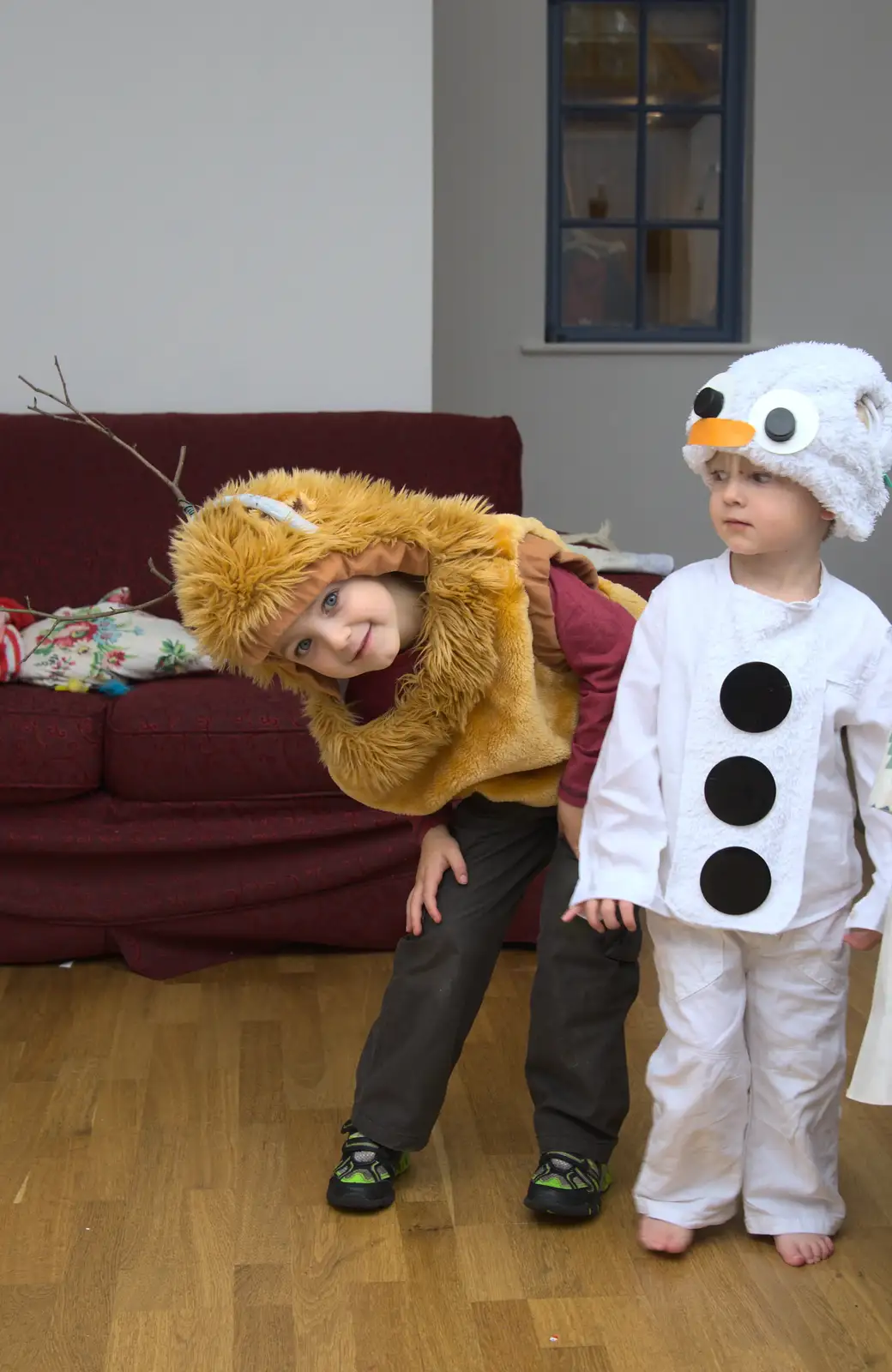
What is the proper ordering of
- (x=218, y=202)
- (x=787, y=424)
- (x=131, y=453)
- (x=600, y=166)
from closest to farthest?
(x=787, y=424) → (x=131, y=453) → (x=218, y=202) → (x=600, y=166)

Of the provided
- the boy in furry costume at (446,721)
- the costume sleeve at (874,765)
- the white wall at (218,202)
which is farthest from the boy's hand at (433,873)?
the white wall at (218,202)

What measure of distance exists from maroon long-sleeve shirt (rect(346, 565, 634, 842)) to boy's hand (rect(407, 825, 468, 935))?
0.15 meters

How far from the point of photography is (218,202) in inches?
126

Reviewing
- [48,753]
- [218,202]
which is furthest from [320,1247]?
[218,202]

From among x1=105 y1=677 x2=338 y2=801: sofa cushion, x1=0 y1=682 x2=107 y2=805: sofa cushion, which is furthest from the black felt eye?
x1=0 y1=682 x2=107 y2=805: sofa cushion

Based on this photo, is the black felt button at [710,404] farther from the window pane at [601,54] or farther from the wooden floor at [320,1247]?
the window pane at [601,54]

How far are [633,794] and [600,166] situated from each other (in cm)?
354

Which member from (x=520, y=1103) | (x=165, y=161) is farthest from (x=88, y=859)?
(x=165, y=161)

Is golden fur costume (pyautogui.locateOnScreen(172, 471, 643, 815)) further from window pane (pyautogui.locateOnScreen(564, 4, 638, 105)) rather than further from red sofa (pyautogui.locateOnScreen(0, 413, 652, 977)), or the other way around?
window pane (pyautogui.locateOnScreen(564, 4, 638, 105))

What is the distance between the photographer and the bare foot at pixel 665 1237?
1493 millimetres

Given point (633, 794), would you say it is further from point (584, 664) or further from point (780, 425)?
point (780, 425)

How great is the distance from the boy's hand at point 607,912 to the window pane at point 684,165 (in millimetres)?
3567

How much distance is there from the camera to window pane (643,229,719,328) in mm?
4605

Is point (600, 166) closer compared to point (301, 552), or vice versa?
point (301, 552)
